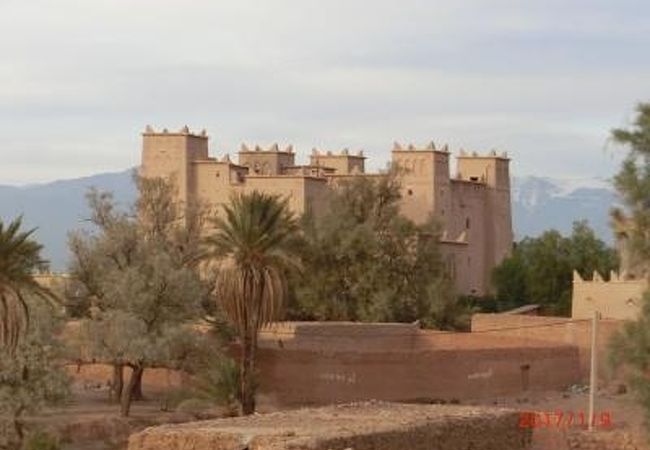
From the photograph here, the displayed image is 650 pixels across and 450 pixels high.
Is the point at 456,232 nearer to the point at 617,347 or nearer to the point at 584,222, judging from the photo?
the point at 584,222

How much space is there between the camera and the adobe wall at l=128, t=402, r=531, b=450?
1695cm

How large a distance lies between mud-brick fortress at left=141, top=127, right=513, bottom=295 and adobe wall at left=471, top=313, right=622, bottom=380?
11.1m

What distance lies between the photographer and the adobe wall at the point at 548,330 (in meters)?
41.8

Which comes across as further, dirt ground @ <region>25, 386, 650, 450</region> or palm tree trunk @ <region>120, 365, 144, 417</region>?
palm tree trunk @ <region>120, 365, 144, 417</region>

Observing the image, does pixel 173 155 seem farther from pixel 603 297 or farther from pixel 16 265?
pixel 16 265

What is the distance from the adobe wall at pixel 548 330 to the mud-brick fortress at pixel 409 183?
36.5 feet

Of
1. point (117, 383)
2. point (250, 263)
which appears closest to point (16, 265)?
point (250, 263)

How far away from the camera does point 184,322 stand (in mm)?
38531

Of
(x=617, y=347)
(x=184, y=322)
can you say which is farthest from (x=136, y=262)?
(x=617, y=347)

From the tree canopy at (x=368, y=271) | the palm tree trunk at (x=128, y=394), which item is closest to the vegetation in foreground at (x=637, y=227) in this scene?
Answer: the palm tree trunk at (x=128, y=394)

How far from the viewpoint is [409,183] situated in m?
60.5

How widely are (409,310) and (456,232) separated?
1121cm

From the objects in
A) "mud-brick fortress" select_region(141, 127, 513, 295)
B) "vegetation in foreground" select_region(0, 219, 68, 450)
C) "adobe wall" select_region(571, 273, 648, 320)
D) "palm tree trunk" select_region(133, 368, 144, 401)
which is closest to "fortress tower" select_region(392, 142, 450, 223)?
"mud-brick fortress" select_region(141, 127, 513, 295)
